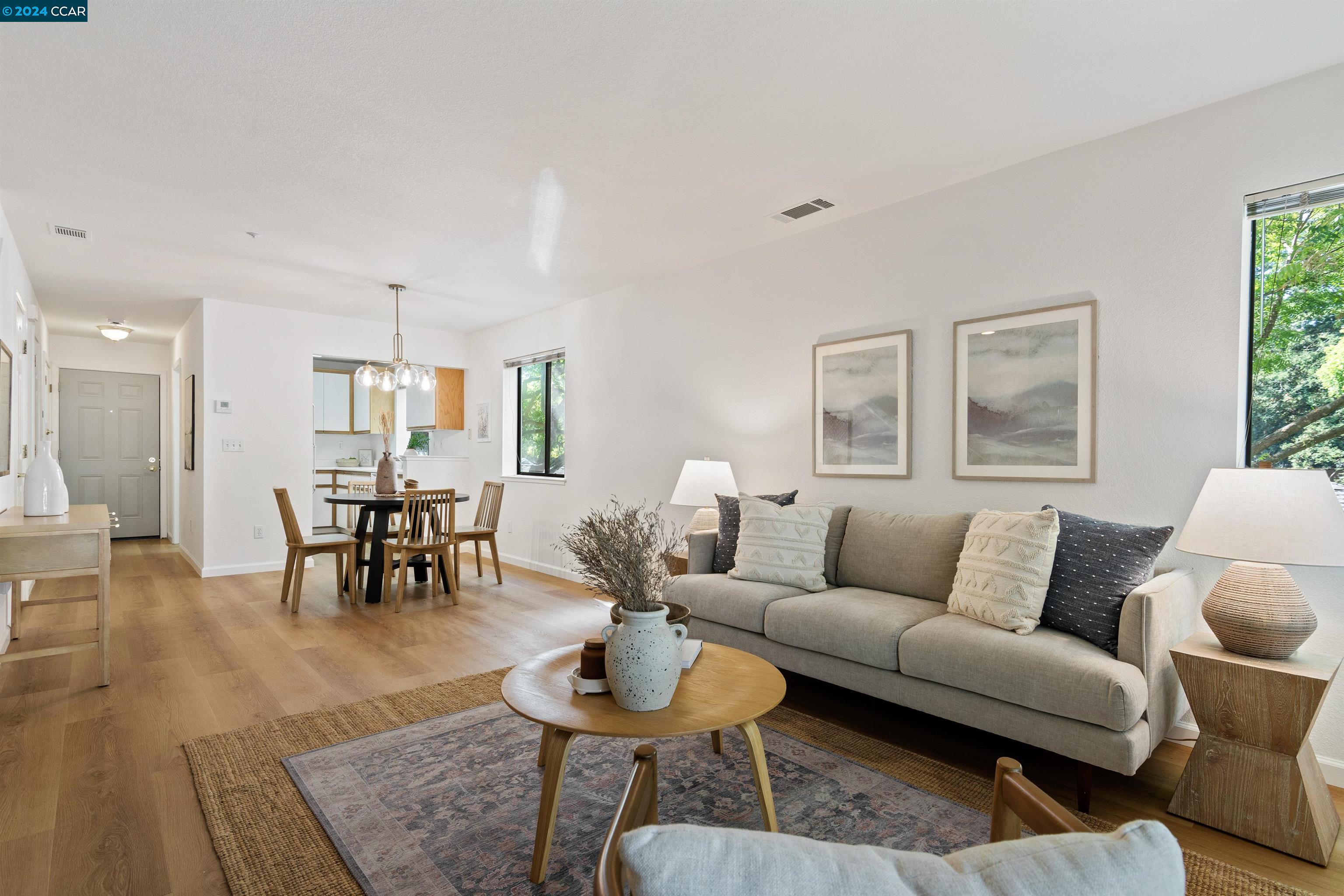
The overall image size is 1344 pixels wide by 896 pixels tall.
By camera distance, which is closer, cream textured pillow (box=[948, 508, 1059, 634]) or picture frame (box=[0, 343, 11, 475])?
cream textured pillow (box=[948, 508, 1059, 634])

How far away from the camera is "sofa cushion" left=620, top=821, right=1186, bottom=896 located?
531 mm

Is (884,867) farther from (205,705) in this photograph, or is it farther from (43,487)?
(43,487)

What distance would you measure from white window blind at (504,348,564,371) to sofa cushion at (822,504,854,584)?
3.46 meters

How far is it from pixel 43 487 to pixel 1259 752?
5186 millimetres

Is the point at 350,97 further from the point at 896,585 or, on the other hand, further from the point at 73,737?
the point at 896,585

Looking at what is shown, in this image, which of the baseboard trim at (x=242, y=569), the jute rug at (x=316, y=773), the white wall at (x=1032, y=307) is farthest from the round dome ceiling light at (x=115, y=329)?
the jute rug at (x=316, y=773)

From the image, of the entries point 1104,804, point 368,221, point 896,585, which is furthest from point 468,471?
point 1104,804

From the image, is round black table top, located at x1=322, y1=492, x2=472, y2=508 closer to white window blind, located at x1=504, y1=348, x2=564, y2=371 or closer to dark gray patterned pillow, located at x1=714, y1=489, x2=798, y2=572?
white window blind, located at x1=504, y1=348, x2=564, y2=371

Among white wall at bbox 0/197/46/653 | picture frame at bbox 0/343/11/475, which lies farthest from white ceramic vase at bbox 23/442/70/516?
white wall at bbox 0/197/46/653

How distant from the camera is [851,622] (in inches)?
109

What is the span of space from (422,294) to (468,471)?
7.86 ft

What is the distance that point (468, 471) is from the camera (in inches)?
299

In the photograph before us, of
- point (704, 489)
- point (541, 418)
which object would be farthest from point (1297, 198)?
point (541, 418)

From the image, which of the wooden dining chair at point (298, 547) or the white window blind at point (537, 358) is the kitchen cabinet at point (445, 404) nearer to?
the white window blind at point (537, 358)
